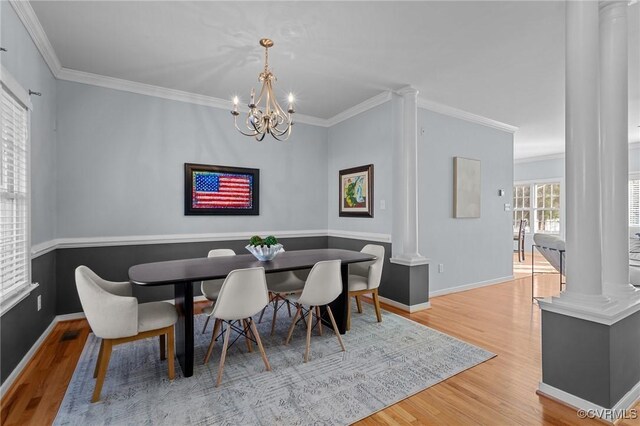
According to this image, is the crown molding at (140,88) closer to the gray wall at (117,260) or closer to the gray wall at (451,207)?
the gray wall at (117,260)

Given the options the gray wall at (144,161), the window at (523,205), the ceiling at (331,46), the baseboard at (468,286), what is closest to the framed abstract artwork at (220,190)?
the gray wall at (144,161)

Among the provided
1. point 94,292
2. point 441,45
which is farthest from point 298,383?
point 441,45

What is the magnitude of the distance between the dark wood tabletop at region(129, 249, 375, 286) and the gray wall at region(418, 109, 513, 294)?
1695 mm

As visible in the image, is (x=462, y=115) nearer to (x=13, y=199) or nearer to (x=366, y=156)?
(x=366, y=156)

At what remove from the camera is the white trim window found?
2186mm

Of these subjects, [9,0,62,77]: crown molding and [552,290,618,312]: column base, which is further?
[9,0,62,77]: crown molding

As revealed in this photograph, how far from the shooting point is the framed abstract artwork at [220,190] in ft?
13.7

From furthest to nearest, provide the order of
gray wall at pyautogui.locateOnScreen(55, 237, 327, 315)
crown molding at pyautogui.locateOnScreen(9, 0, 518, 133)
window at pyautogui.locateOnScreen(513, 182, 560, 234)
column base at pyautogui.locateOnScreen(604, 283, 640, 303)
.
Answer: window at pyautogui.locateOnScreen(513, 182, 560, 234) < gray wall at pyautogui.locateOnScreen(55, 237, 327, 315) < crown molding at pyautogui.locateOnScreen(9, 0, 518, 133) < column base at pyautogui.locateOnScreen(604, 283, 640, 303)

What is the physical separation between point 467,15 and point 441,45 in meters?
0.46

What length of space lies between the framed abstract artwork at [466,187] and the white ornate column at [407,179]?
105cm

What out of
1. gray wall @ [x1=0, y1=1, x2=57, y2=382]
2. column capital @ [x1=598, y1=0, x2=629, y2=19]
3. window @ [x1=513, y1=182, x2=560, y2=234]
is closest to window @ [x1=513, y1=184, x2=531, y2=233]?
window @ [x1=513, y1=182, x2=560, y2=234]

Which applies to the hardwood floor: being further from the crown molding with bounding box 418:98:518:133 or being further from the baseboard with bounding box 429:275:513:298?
the crown molding with bounding box 418:98:518:133

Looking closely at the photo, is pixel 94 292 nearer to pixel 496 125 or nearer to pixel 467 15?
pixel 467 15

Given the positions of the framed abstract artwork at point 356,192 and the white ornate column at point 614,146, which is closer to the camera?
the white ornate column at point 614,146
